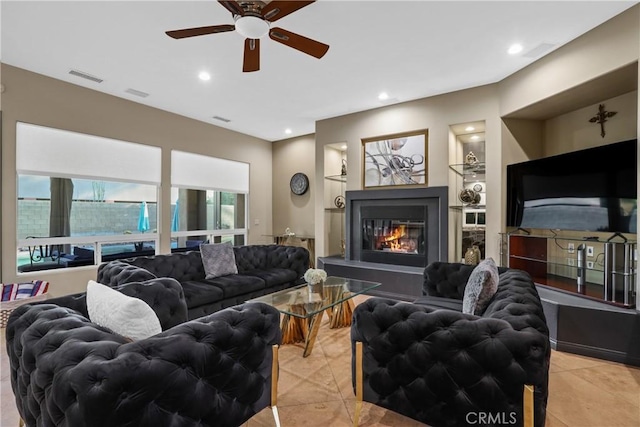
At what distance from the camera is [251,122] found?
19.5 ft

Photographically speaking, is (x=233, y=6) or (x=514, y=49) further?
(x=514, y=49)

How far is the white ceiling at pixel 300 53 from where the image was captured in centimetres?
267

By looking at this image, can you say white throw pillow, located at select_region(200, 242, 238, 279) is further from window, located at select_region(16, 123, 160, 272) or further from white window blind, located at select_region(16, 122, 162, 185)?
white window blind, located at select_region(16, 122, 162, 185)

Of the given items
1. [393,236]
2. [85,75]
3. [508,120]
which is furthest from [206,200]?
[508,120]

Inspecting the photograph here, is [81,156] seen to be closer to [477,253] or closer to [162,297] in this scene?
[162,297]

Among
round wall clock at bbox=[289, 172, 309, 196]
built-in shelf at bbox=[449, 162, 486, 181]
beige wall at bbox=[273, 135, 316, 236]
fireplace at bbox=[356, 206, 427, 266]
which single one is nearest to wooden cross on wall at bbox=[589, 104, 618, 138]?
built-in shelf at bbox=[449, 162, 486, 181]

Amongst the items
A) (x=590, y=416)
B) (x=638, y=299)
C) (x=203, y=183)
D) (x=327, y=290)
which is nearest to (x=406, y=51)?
(x=327, y=290)

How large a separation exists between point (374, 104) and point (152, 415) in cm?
478

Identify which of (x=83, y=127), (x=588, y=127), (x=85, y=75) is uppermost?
(x=85, y=75)

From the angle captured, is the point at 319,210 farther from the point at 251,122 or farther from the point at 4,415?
the point at 4,415

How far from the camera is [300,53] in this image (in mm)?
3391

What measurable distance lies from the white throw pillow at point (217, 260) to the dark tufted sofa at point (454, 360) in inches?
104

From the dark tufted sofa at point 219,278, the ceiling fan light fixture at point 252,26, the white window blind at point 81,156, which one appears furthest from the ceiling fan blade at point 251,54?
the white window blind at point 81,156

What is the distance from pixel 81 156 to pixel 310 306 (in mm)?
3924
